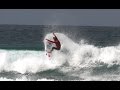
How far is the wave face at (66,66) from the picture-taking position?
35.4 ft

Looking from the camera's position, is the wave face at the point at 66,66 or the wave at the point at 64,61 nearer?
the wave face at the point at 66,66

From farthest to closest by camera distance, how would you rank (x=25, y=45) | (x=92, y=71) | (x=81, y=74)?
(x=25, y=45) < (x=92, y=71) < (x=81, y=74)

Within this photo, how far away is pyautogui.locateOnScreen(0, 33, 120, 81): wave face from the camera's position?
10.8 m

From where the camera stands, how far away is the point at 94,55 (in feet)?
43.5

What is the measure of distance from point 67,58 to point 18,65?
2099 mm

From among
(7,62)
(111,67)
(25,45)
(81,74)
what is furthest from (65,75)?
(25,45)

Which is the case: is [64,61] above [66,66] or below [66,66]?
above

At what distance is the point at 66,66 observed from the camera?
12.2 m

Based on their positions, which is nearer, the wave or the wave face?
the wave face

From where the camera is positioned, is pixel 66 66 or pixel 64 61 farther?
pixel 64 61
